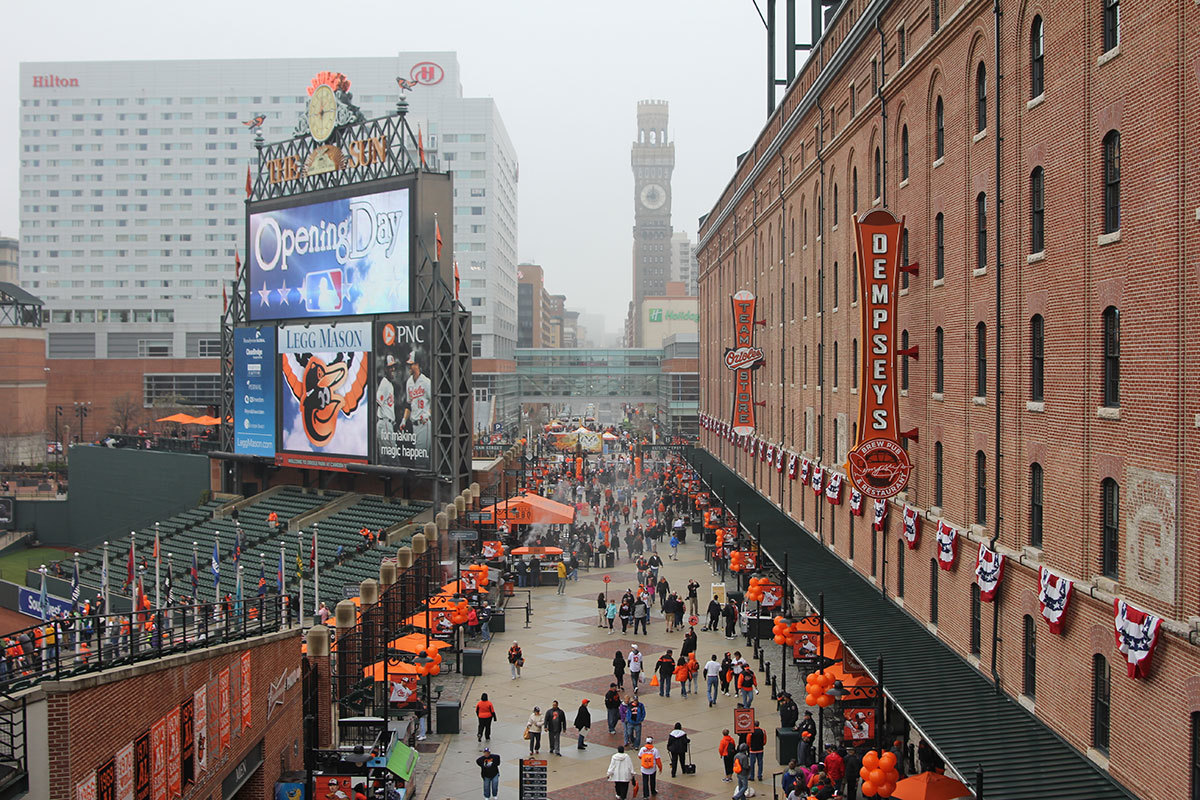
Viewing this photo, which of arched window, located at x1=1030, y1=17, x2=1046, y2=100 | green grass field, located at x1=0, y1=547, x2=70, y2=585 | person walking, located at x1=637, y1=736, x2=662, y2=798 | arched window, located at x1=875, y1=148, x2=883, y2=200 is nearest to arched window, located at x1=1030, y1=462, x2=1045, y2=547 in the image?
arched window, located at x1=1030, y1=17, x2=1046, y2=100

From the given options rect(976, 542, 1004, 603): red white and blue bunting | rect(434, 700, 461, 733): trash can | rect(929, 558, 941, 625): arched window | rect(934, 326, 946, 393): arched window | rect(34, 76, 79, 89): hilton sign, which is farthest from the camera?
rect(34, 76, 79, 89): hilton sign

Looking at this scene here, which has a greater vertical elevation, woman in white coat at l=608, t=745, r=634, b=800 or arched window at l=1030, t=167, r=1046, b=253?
arched window at l=1030, t=167, r=1046, b=253

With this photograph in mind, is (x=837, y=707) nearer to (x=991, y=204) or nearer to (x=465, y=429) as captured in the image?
(x=991, y=204)

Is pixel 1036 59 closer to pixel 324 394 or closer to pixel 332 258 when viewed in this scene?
pixel 332 258

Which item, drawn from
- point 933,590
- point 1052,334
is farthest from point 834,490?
point 1052,334

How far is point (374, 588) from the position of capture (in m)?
34.2

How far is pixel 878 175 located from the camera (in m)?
32.1

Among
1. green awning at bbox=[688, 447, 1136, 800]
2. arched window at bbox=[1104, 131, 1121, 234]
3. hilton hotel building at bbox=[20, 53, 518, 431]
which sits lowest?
green awning at bbox=[688, 447, 1136, 800]

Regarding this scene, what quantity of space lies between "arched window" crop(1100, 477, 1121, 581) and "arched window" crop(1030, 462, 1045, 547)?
2.88 meters

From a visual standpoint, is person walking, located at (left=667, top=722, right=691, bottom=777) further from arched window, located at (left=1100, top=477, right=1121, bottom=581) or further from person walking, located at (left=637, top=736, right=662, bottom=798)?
arched window, located at (left=1100, top=477, right=1121, bottom=581)

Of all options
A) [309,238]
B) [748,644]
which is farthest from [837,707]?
[309,238]

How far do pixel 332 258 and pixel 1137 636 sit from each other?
44512mm

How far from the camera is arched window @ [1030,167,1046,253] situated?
775 inches

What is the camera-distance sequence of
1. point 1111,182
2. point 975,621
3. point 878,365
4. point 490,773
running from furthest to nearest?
point 878,365 < point 490,773 < point 975,621 < point 1111,182
